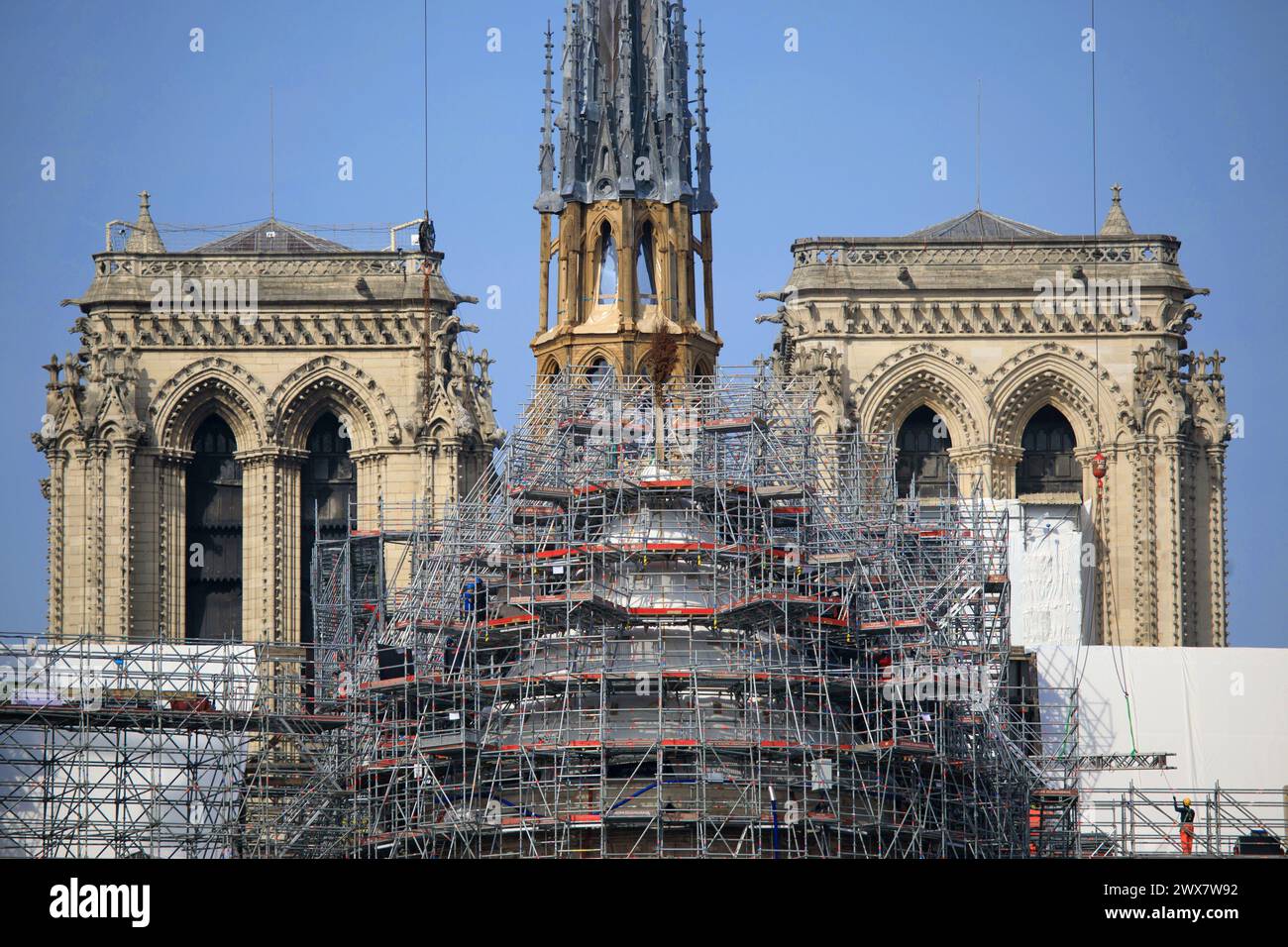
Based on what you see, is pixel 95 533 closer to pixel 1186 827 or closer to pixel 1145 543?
pixel 1145 543

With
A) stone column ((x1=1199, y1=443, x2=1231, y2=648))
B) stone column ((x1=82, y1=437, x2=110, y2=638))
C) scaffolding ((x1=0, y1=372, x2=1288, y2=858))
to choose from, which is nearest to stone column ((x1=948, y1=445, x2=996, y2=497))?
stone column ((x1=1199, y1=443, x2=1231, y2=648))

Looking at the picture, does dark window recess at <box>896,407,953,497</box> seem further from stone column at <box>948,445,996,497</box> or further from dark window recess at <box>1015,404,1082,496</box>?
dark window recess at <box>1015,404,1082,496</box>

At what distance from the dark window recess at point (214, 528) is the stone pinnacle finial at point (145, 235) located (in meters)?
6.09

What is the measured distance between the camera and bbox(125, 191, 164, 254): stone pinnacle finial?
10431 centimetres

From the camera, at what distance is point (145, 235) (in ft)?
344

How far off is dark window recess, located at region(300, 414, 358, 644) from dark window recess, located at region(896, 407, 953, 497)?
16.7 meters

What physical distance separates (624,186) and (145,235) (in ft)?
61.6

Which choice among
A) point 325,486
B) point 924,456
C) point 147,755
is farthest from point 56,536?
point 924,456

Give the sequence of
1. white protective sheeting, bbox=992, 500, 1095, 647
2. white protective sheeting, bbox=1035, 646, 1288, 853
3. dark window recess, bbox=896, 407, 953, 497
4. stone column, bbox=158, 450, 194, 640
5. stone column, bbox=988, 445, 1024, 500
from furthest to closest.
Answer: dark window recess, bbox=896, 407, 953, 497
stone column, bbox=988, 445, 1024, 500
stone column, bbox=158, 450, 194, 640
white protective sheeting, bbox=992, 500, 1095, 647
white protective sheeting, bbox=1035, 646, 1288, 853

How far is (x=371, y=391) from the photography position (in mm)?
101438

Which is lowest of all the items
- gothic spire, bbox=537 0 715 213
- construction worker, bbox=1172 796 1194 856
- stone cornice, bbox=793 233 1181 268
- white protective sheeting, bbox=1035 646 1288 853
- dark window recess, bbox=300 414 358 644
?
construction worker, bbox=1172 796 1194 856
